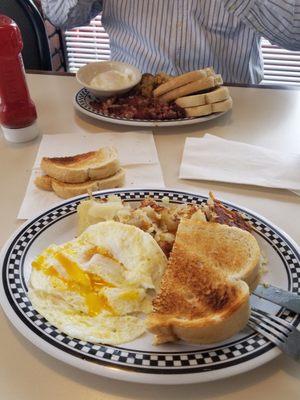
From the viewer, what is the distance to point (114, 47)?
2158 millimetres

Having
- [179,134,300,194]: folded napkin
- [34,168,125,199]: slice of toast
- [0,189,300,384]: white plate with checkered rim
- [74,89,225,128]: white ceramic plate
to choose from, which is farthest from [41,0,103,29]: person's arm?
[0,189,300,384]: white plate with checkered rim

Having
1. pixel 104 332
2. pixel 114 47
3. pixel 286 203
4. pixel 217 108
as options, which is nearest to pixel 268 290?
pixel 104 332

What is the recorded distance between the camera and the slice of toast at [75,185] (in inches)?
46.2

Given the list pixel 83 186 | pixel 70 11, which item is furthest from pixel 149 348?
pixel 70 11

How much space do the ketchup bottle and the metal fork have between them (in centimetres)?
96

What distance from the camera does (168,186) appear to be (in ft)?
4.04

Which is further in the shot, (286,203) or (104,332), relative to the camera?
(286,203)

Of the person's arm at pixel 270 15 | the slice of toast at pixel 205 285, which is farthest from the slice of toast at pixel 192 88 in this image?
the slice of toast at pixel 205 285

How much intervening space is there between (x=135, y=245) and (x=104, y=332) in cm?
17

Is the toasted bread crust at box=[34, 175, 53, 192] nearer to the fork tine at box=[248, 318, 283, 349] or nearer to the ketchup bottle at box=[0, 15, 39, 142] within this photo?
the ketchup bottle at box=[0, 15, 39, 142]

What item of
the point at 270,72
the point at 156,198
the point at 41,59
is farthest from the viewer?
the point at 270,72

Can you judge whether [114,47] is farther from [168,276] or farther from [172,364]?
[172,364]

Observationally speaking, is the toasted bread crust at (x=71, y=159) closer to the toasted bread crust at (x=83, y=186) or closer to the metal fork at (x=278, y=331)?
the toasted bread crust at (x=83, y=186)

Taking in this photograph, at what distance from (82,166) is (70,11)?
1.15 metres
